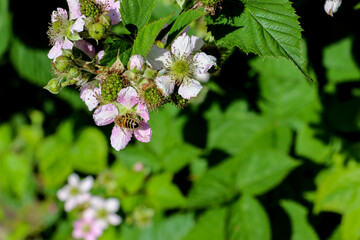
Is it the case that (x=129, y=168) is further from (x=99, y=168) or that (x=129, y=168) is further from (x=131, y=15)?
(x=131, y=15)

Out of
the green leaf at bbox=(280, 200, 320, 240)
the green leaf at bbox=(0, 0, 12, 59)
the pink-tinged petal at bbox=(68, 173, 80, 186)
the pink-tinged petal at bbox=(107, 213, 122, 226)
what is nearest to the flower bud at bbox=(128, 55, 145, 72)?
the green leaf at bbox=(0, 0, 12, 59)

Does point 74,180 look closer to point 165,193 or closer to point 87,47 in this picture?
point 165,193

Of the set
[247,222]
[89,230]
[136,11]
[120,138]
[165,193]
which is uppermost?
[136,11]

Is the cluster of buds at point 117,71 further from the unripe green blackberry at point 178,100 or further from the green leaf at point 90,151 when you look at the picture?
the green leaf at point 90,151

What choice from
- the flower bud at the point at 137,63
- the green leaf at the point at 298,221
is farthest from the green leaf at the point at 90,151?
the flower bud at the point at 137,63

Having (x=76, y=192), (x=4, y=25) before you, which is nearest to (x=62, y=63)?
(x=4, y=25)

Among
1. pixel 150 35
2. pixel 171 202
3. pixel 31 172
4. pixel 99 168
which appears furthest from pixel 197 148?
pixel 31 172

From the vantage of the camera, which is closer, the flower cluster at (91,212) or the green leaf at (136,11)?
the green leaf at (136,11)
